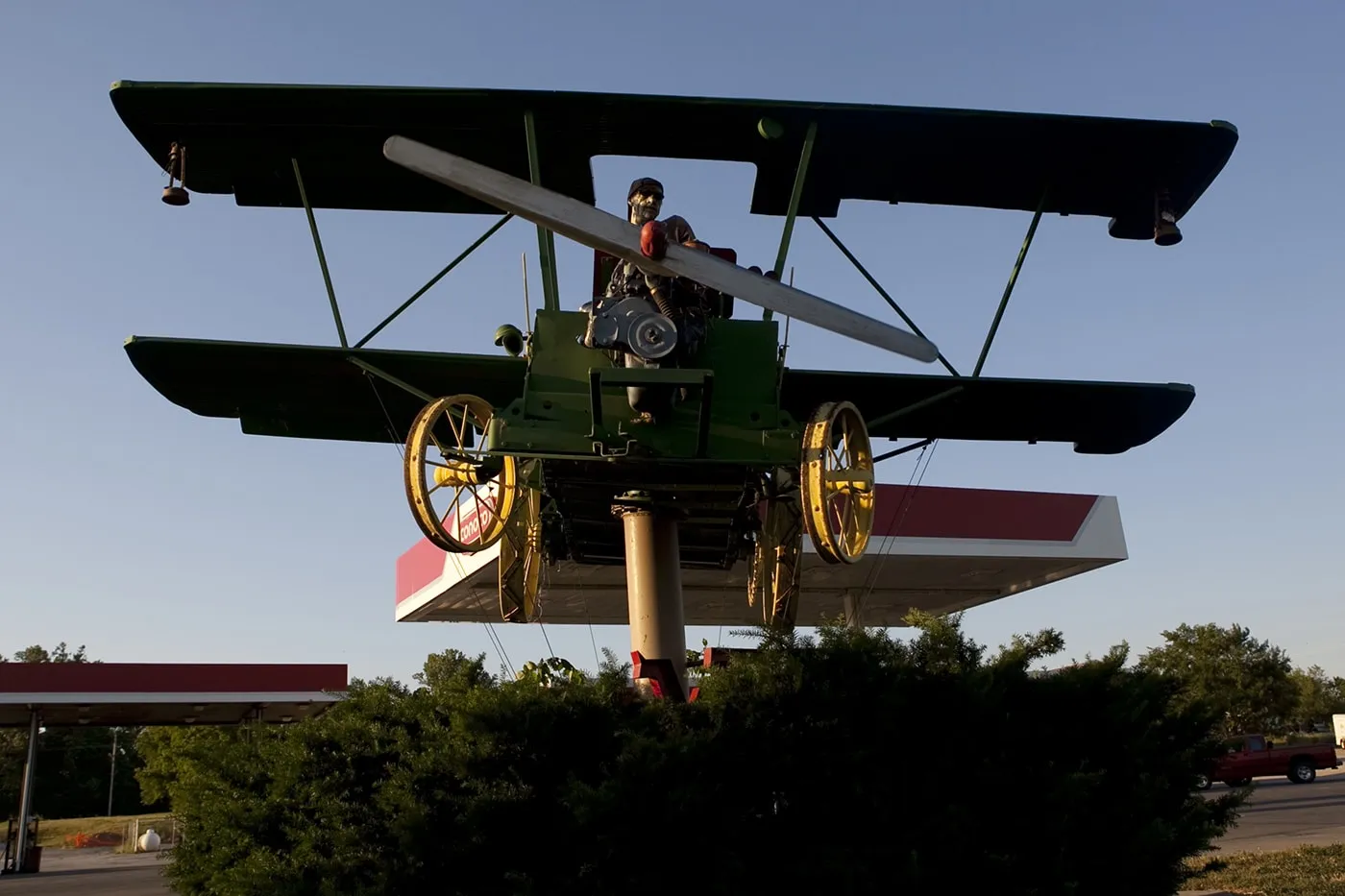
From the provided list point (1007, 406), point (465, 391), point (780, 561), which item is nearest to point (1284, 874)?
point (1007, 406)

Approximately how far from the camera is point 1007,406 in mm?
12500

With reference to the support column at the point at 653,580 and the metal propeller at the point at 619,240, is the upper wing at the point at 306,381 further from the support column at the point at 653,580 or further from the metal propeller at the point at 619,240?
the metal propeller at the point at 619,240

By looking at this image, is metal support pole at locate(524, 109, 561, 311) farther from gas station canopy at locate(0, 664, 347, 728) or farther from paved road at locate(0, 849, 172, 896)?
gas station canopy at locate(0, 664, 347, 728)

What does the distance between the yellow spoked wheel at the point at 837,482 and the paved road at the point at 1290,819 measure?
5137 mm

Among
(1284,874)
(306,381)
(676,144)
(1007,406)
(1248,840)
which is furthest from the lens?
(1248,840)

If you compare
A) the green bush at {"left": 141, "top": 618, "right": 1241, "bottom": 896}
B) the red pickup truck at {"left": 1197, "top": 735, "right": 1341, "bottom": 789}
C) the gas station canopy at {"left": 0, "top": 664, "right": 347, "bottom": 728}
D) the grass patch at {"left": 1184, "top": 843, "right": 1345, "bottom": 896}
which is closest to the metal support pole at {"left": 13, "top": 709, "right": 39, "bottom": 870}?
the gas station canopy at {"left": 0, "top": 664, "right": 347, "bottom": 728}

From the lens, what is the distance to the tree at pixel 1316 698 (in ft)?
295

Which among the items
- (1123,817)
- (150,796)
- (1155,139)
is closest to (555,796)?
(1123,817)

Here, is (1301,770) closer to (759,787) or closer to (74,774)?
(759,787)

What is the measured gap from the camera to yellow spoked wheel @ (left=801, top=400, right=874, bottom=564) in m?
8.16

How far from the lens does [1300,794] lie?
88.3ft

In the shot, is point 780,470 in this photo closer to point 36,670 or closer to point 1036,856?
point 1036,856

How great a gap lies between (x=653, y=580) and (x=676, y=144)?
13.8ft

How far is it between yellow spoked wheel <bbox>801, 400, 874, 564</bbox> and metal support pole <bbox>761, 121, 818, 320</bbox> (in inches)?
72.7
